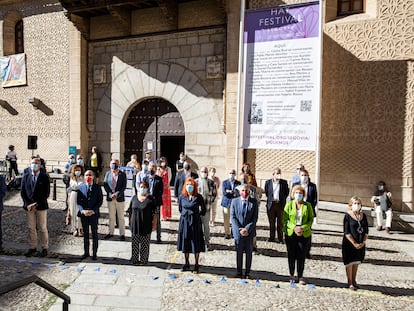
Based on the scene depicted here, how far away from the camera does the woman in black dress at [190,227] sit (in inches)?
238

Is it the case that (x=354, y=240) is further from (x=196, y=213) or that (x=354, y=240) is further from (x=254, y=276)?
(x=196, y=213)

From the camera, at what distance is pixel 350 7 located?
10906 millimetres

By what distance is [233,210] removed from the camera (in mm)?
6059

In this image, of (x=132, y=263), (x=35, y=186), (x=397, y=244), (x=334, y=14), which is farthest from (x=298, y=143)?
(x=35, y=186)

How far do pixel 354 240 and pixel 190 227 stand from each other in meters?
2.56

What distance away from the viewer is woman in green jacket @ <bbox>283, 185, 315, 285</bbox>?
5.72 m

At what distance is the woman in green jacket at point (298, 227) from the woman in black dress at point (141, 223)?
2307 mm

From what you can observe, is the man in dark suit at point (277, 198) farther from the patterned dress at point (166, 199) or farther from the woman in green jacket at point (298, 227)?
the patterned dress at point (166, 199)

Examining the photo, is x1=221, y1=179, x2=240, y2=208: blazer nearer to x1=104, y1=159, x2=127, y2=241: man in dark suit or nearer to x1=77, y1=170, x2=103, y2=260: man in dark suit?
x1=104, y1=159, x2=127, y2=241: man in dark suit

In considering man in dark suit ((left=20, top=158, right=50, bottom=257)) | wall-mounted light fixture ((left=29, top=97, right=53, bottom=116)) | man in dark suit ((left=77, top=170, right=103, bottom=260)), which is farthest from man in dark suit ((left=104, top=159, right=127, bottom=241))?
wall-mounted light fixture ((left=29, top=97, right=53, bottom=116))

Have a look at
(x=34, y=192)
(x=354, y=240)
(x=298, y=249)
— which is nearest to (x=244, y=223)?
(x=298, y=249)

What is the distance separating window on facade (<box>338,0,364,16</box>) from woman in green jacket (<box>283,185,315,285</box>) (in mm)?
7457

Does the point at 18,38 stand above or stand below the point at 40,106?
above

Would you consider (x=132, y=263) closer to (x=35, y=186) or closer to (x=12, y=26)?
(x=35, y=186)
